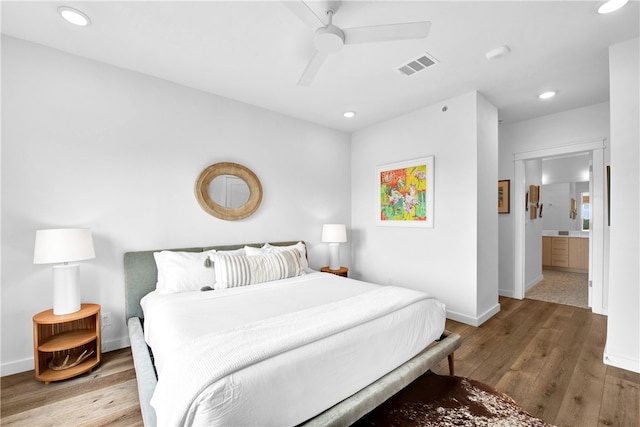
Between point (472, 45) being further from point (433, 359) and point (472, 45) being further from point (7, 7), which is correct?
point (7, 7)

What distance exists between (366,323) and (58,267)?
2395 mm

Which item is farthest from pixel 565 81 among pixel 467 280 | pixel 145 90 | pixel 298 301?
pixel 145 90

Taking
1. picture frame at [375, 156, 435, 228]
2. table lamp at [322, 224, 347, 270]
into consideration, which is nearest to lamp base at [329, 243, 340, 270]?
table lamp at [322, 224, 347, 270]

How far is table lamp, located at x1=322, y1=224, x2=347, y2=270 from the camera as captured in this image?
397cm

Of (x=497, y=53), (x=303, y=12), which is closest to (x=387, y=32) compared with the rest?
(x=303, y=12)

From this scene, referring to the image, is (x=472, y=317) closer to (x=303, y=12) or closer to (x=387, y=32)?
(x=387, y=32)

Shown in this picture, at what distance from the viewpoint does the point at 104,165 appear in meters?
2.56

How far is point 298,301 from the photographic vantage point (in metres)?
2.16

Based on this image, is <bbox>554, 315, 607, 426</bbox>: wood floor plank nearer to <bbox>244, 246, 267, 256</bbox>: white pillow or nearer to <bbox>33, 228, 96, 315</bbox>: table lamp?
<bbox>244, 246, 267, 256</bbox>: white pillow

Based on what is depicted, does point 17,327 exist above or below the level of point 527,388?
above

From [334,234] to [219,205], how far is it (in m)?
1.64

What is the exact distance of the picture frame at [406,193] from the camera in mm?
3598

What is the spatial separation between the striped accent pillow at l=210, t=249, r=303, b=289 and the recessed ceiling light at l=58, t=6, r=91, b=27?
209 cm

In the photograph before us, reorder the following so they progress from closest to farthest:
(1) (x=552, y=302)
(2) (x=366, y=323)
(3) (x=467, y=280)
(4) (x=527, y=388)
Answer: (2) (x=366, y=323), (4) (x=527, y=388), (3) (x=467, y=280), (1) (x=552, y=302)
